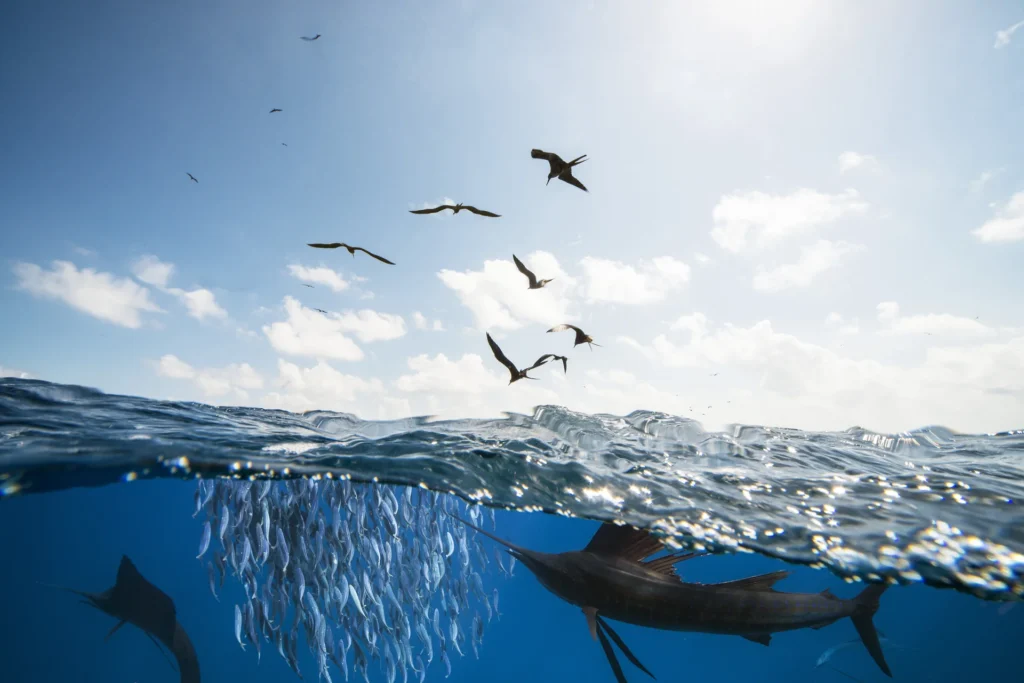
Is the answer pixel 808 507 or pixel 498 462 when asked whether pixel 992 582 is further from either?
pixel 498 462

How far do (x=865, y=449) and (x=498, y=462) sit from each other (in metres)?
7.99

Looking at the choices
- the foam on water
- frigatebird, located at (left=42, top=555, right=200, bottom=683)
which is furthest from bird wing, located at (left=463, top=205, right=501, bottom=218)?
frigatebird, located at (left=42, top=555, right=200, bottom=683)

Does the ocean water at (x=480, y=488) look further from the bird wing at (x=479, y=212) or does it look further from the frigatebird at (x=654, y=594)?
the bird wing at (x=479, y=212)

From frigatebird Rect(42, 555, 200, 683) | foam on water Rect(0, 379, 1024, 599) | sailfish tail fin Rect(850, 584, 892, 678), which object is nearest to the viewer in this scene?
sailfish tail fin Rect(850, 584, 892, 678)

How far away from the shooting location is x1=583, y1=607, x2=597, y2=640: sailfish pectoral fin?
3.49m

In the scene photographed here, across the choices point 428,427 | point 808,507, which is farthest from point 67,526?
point 808,507

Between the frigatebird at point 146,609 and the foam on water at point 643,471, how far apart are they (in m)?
1.78

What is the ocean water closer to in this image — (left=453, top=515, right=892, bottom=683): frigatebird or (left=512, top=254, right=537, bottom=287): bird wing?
(left=453, top=515, right=892, bottom=683): frigatebird

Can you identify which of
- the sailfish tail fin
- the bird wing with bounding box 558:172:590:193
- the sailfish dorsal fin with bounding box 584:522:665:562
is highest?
the bird wing with bounding box 558:172:590:193

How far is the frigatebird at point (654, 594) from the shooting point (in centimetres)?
350

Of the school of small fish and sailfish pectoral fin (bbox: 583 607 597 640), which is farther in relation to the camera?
the school of small fish

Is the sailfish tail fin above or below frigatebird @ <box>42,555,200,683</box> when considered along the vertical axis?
above

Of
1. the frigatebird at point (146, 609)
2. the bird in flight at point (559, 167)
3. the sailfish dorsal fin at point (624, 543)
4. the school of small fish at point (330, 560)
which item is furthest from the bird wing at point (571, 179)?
the frigatebird at point (146, 609)

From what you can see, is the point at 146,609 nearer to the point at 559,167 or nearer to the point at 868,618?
the point at 559,167
